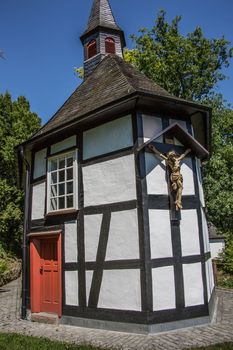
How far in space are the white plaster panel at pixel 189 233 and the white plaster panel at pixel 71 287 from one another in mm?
2762

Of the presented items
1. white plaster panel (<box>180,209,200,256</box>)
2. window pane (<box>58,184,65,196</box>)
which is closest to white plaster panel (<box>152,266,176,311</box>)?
white plaster panel (<box>180,209,200,256</box>)

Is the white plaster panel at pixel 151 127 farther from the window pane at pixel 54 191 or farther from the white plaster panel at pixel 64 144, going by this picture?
the window pane at pixel 54 191

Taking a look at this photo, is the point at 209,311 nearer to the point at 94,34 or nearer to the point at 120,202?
the point at 120,202

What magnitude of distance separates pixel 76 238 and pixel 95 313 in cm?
183

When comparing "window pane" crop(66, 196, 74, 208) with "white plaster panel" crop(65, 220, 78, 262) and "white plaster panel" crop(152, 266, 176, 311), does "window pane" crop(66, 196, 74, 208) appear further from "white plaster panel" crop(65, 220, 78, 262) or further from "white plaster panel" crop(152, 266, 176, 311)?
"white plaster panel" crop(152, 266, 176, 311)

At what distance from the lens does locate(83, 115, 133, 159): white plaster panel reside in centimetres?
801

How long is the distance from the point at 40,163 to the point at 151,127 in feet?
12.7

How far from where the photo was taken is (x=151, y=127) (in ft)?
26.6

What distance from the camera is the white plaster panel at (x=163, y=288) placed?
7.05 metres

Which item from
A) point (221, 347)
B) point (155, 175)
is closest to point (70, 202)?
point (155, 175)

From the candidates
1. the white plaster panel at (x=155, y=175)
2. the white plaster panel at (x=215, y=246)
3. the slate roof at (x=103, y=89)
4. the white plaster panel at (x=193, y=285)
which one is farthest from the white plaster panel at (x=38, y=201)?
the white plaster panel at (x=215, y=246)

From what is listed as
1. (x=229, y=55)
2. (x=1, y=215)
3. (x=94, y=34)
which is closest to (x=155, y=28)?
(x=229, y=55)

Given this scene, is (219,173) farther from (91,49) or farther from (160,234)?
(160,234)

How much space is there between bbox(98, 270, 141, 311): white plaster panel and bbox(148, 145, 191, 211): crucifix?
6.27 ft
